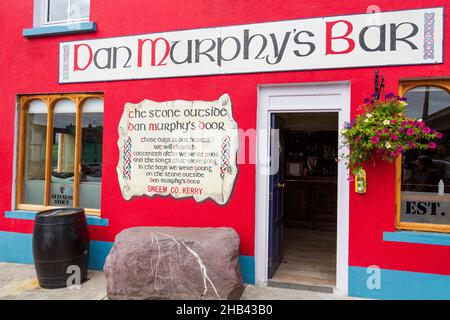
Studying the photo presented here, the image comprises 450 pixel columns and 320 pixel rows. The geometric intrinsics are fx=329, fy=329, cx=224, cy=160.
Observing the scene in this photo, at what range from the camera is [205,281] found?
362 cm

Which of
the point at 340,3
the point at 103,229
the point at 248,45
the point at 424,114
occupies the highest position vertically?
the point at 340,3

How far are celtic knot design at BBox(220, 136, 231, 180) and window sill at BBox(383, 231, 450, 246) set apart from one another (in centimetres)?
204

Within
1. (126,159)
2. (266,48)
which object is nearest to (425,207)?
(266,48)

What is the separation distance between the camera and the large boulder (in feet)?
11.9

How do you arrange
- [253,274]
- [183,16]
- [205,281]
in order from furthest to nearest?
[183,16]
[253,274]
[205,281]

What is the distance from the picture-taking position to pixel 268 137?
430 centimetres

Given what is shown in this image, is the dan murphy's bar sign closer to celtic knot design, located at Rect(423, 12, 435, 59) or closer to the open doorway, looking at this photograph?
celtic knot design, located at Rect(423, 12, 435, 59)

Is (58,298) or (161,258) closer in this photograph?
(161,258)

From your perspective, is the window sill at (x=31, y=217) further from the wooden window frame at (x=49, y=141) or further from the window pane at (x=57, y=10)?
the window pane at (x=57, y=10)

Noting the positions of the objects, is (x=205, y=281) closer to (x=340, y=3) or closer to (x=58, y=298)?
(x=58, y=298)

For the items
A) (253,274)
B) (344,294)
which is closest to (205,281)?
(253,274)

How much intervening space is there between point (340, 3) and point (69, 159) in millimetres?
4427

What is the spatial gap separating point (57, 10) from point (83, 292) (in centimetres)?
434

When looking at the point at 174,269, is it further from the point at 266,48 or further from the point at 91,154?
the point at 266,48
